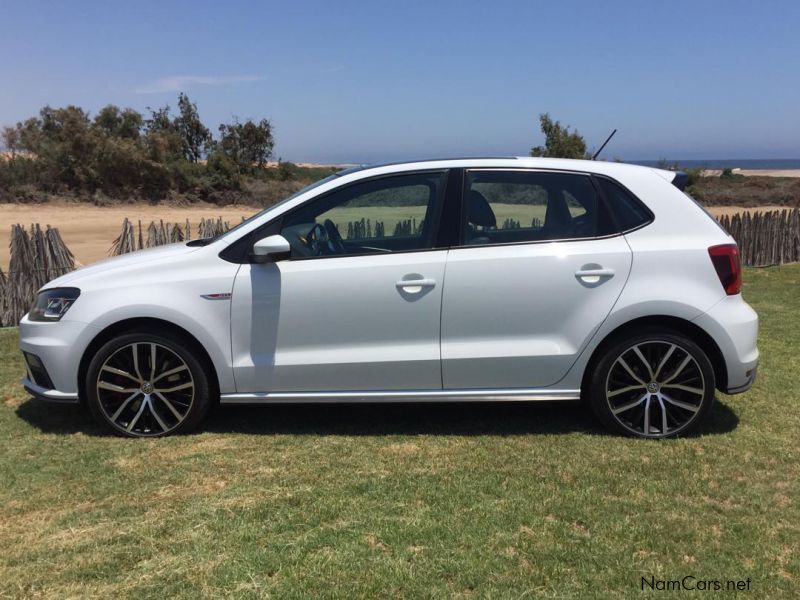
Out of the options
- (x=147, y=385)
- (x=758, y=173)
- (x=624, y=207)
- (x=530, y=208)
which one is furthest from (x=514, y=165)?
(x=758, y=173)

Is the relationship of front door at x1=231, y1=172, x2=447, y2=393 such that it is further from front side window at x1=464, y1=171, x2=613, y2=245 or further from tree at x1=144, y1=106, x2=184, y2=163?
tree at x1=144, y1=106, x2=184, y2=163

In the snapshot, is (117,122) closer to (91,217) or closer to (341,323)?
(91,217)

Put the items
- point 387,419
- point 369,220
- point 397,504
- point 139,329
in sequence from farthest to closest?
point 387,419
point 369,220
point 139,329
point 397,504

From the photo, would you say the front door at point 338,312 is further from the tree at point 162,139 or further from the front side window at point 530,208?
the tree at point 162,139

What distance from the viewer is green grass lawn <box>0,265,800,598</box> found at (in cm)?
295

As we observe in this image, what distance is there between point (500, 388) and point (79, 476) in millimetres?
2550

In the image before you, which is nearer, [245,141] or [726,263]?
[726,263]

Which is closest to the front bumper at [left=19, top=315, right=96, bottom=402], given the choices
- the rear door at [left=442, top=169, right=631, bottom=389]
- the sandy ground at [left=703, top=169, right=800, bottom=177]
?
the rear door at [left=442, top=169, right=631, bottom=389]

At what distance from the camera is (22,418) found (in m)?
4.99

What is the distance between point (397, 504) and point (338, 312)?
4.23ft

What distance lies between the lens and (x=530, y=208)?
14.9 ft

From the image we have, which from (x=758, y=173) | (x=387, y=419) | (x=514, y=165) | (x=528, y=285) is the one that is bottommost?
(x=387, y=419)

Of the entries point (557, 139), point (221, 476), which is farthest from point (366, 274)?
point (557, 139)

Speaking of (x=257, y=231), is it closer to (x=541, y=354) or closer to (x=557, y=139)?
(x=541, y=354)
